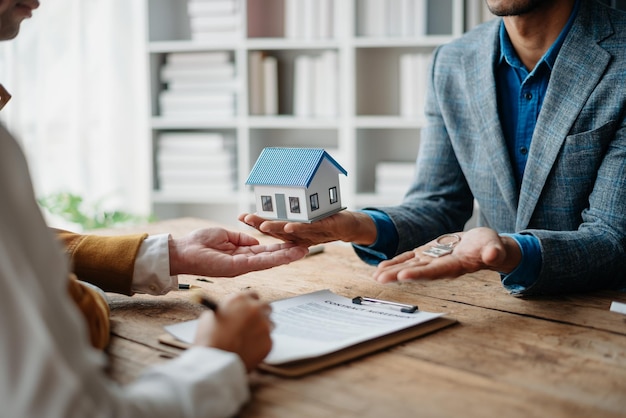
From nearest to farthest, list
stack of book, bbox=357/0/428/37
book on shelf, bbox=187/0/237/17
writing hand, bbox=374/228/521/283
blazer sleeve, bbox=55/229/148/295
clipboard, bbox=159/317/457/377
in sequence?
clipboard, bbox=159/317/457/377
writing hand, bbox=374/228/521/283
blazer sleeve, bbox=55/229/148/295
stack of book, bbox=357/0/428/37
book on shelf, bbox=187/0/237/17

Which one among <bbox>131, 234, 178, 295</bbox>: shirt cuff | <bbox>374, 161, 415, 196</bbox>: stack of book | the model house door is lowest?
<bbox>374, 161, 415, 196</bbox>: stack of book

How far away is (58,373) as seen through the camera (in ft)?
2.22

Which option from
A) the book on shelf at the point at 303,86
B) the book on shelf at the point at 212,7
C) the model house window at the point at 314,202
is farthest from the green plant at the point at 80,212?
the model house window at the point at 314,202

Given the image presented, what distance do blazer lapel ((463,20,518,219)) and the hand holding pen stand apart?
3.09 ft

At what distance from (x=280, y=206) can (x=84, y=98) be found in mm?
2649

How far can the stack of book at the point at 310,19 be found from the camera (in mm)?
3475

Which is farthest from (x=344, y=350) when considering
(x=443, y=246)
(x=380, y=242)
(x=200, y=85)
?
(x=200, y=85)

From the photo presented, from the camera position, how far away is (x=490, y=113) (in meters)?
1.74

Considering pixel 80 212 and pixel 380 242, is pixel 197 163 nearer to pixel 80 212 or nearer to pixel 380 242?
pixel 80 212

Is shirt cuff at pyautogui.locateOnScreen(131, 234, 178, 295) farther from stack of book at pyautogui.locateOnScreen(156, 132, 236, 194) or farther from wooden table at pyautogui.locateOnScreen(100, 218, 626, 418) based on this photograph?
stack of book at pyautogui.locateOnScreen(156, 132, 236, 194)

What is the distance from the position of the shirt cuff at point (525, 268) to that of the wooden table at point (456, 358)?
0.07 feet

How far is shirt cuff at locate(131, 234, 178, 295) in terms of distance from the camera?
4.31 ft

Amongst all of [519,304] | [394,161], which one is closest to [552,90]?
[519,304]

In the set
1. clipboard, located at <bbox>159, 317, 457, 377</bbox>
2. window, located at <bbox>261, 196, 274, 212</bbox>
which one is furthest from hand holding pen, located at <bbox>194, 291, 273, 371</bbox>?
window, located at <bbox>261, 196, 274, 212</bbox>
